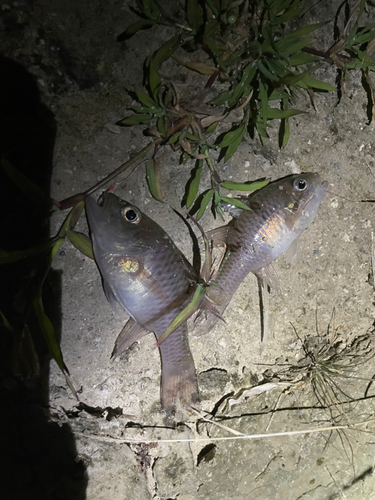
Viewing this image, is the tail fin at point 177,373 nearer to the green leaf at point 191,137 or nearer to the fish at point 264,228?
the fish at point 264,228

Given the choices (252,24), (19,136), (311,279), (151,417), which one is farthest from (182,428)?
(252,24)

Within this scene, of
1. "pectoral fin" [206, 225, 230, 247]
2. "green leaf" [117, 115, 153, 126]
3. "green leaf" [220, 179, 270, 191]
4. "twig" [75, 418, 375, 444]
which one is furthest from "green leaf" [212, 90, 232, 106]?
"twig" [75, 418, 375, 444]

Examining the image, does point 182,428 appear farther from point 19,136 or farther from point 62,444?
point 19,136

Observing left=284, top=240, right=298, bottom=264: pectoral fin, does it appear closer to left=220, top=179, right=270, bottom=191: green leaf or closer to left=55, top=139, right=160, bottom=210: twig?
left=220, top=179, right=270, bottom=191: green leaf

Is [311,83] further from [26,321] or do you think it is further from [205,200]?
[26,321]

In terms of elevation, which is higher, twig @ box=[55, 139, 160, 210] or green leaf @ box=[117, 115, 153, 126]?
green leaf @ box=[117, 115, 153, 126]
